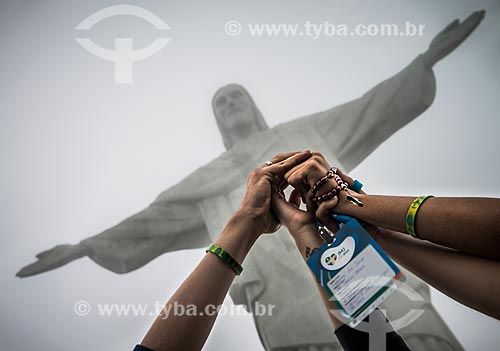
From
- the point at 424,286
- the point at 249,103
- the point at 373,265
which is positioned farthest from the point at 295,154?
the point at 249,103

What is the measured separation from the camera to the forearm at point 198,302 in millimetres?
633

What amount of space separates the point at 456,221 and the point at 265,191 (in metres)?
0.46

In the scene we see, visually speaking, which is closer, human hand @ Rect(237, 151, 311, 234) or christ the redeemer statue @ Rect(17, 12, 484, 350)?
human hand @ Rect(237, 151, 311, 234)

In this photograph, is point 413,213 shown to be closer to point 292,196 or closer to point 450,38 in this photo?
point 292,196

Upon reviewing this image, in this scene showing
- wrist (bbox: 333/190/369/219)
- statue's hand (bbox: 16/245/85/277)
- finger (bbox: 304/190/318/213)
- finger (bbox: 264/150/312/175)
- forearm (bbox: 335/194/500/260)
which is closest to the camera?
forearm (bbox: 335/194/500/260)

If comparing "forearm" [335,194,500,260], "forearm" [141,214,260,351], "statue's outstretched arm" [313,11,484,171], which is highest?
"statue's outstretched arm" [313,11,484,171]

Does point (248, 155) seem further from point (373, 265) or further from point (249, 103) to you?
point (373, 265)

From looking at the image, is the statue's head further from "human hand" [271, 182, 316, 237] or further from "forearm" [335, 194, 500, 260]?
"forearm" [335, 194, 500, 260]

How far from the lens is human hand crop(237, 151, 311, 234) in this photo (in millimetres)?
976

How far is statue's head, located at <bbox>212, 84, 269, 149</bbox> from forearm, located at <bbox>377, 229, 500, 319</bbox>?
4.24ft

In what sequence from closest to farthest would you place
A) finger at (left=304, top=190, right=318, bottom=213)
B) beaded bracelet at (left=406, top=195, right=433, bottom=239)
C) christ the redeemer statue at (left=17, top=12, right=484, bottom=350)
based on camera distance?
beaded bracelet at (left=406, top=195, right=433, bottom=239) → finger at (left=304, top=190, right=318, bottom=213) → christ the redeemer statue at (left=17, top=12, right=484, bottom=350)

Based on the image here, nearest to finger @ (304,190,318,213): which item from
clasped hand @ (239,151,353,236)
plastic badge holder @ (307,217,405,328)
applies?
clasped hand @ (239,151,353,236)

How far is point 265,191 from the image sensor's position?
3.37 ft

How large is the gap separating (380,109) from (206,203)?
2.92ft
